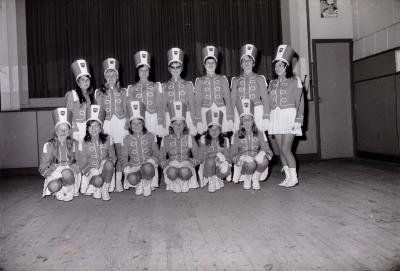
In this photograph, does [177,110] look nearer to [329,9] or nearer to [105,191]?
[105,191]

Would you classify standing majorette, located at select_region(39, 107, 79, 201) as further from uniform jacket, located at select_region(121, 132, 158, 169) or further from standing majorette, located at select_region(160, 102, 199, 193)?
standing majorette, located at select_region(160, 102, 199, 193)

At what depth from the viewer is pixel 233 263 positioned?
1.88 meters

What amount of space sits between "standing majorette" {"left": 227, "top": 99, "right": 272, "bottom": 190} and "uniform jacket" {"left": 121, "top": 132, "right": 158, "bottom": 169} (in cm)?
89

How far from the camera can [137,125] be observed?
12.8 feet

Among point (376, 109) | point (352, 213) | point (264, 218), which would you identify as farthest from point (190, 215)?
point (376, 109)

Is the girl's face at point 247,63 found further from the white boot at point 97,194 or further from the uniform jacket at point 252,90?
the white boot at point 97,194

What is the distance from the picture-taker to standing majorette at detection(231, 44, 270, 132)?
4086mm

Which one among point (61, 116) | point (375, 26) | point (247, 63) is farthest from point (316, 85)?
point (61, 116)

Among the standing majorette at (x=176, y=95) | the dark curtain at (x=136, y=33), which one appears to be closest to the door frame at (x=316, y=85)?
the dark curtain at (x=136, y=33)

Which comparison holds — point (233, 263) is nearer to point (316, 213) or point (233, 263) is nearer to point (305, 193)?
point (316, 213)

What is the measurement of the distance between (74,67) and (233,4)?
3212mm

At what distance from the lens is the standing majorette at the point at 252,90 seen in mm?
4086

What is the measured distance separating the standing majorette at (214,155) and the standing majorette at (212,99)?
0.19 metres

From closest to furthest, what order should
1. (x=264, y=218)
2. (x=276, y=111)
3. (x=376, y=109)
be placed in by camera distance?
(x=264, y=218), (x=276, y=111), (x=376, y=109)
